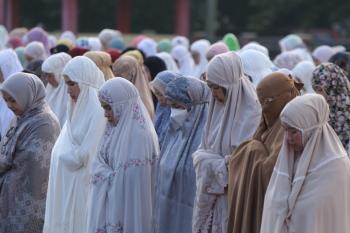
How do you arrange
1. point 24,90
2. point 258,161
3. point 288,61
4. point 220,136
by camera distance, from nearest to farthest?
point 258,161
point 220,136
point 24,90
point 288,61

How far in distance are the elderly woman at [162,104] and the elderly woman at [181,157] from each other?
362mm

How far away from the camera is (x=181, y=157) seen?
8320 mm

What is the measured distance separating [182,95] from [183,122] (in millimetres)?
183

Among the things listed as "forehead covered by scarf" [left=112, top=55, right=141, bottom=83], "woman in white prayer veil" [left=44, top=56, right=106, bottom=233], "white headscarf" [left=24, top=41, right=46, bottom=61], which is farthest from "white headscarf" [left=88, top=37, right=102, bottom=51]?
"woman in white prayer veil" [left=44, top=56, right=106, bottom=233]

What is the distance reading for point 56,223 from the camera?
29.6 ft

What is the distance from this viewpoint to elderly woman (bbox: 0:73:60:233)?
29.1 feet

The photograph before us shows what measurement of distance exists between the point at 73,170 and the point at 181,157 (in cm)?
105

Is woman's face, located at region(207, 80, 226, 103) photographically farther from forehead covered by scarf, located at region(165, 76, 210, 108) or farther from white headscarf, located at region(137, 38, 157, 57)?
white headscarf, located at region(137, 38, 157, 57)

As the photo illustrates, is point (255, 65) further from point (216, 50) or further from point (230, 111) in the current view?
point (230, 111)

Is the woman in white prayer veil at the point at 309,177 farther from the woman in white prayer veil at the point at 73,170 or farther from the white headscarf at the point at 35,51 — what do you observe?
the white headscarf at the point at 35,51

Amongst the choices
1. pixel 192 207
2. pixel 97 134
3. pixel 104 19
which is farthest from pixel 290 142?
pixel 104 19

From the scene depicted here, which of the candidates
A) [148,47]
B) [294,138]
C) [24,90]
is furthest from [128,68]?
[148,47]

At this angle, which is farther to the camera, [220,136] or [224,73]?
[224,73]

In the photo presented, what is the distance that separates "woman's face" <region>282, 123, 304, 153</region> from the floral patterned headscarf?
1998 millimetres
